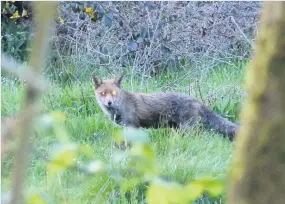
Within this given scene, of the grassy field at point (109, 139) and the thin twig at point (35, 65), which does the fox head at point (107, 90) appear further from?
the thin twig at point (35, 65)

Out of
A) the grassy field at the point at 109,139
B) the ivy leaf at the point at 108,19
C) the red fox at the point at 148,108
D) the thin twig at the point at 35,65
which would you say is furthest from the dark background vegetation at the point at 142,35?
the thin twig at the point at 35,65

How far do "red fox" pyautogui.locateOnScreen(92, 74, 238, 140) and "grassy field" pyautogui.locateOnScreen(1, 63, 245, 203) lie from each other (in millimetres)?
164

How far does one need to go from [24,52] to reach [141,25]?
143 cm

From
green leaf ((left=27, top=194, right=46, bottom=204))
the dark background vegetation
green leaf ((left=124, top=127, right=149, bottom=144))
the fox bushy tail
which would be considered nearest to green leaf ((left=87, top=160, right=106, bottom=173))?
green leaf ((left=124, top=127, right=149, bottom=144))

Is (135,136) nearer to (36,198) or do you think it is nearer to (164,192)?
(164,192)

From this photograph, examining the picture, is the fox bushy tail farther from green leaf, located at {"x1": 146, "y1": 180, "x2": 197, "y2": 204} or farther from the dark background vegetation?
green leaf, located at {"x1": 146, "y1": 180, "x2": 197, "y2": 204}

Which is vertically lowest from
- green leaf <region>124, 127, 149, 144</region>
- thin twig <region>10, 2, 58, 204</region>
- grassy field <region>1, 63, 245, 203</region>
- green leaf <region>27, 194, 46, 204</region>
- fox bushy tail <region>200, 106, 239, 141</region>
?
fox bushy tail <region>200, 106, 239, 141</region>

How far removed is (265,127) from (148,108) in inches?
239

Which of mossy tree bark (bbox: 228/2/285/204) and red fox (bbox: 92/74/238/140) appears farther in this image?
red fox (bbox: 92/74/238/140)

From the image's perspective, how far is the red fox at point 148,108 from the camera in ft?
22.7

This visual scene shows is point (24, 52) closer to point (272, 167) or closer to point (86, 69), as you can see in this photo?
point (86, 69)

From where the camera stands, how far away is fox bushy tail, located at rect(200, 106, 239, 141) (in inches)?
253

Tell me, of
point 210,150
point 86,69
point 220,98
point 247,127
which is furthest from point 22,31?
point 247,127

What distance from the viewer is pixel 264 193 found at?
114 centimetres
